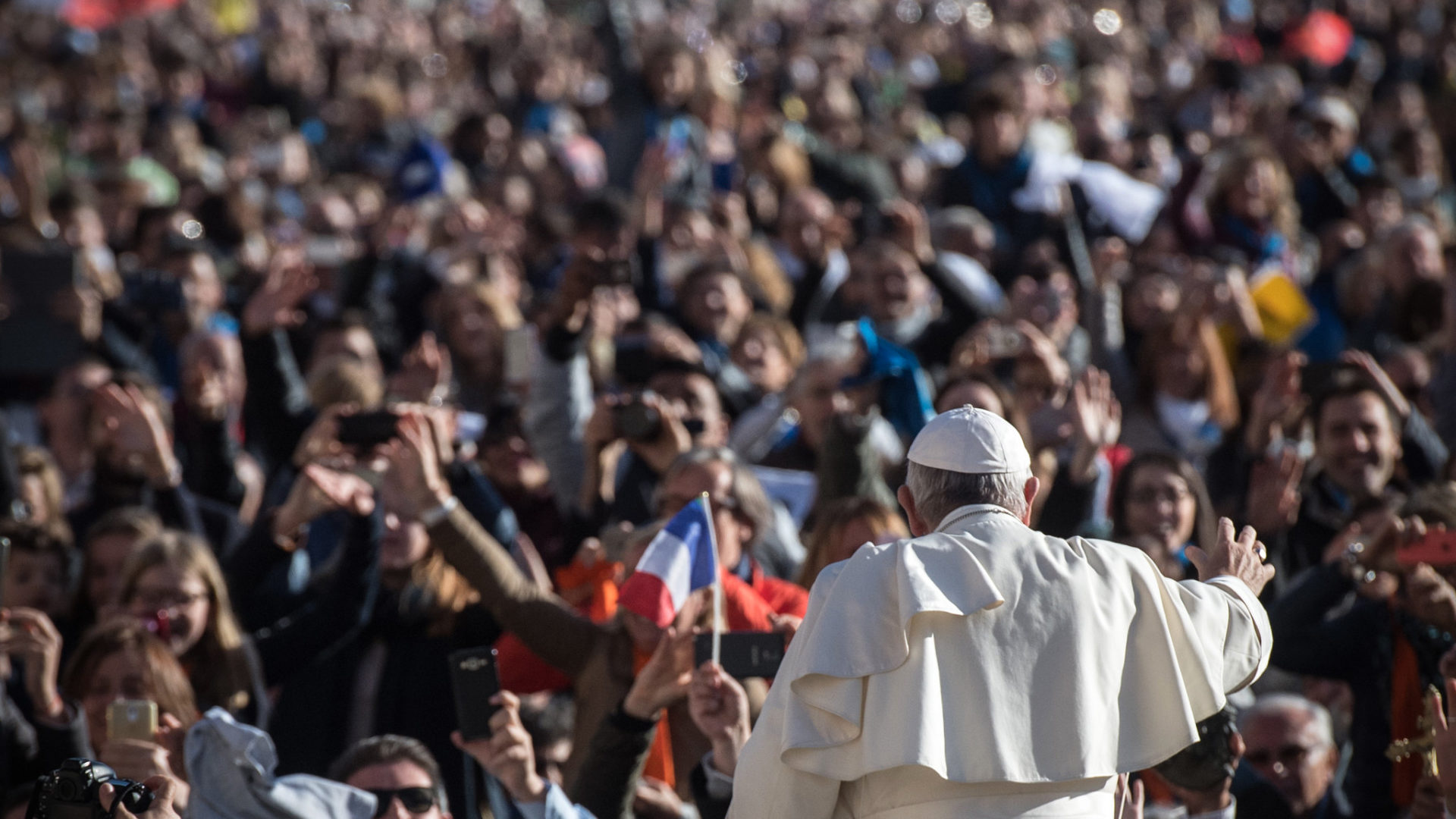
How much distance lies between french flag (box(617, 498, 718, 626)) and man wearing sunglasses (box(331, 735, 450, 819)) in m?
0.64

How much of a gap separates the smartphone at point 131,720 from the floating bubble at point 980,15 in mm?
11712

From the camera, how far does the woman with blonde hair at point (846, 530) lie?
5.77m

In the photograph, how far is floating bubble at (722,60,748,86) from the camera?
1395 centimetres

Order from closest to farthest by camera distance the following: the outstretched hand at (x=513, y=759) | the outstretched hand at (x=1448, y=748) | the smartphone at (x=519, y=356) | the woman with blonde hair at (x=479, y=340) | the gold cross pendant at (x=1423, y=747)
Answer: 1. the outstretched hand at (x=1448, y=748)
2. the outstretched hand at (x=513, y=759)
3. the gold cross pendant at (x=1423, y=747)
4. the smartphone at (x=519, y=356)
5. the woman with blonde hair at (x=479, y=340)

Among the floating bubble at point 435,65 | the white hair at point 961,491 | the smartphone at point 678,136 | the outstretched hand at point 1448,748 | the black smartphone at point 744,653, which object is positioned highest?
the white hair at point 961,491

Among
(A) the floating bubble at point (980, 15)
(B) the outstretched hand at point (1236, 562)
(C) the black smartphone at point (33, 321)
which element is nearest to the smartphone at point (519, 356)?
(C) the black smartphone at point (33, 321)

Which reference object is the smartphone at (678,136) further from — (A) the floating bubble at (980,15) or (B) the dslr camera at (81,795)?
(B) the dslr camera at (81,795)

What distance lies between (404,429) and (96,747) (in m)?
1.19

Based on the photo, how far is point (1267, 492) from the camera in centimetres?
630

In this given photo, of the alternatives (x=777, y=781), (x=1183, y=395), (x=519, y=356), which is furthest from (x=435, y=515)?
(x=1183, y=395)

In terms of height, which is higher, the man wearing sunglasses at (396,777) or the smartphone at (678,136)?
the man wearing sunglasses at (396,777)

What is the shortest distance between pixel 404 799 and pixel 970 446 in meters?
1.89

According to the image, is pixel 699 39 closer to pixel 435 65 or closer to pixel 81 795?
pixel 435 65

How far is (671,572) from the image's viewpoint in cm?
500
